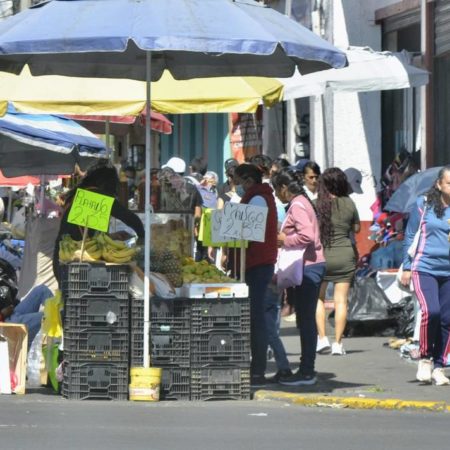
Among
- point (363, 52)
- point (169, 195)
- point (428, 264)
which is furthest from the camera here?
point (169, 195)

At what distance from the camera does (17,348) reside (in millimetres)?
12930

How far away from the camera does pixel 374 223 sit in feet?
64.3

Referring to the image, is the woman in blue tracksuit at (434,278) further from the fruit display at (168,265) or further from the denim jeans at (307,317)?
the fruit display at (168,265)

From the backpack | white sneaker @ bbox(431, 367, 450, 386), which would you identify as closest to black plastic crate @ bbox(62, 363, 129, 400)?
white sneaker @ bbox(431, 367, 450, 386)

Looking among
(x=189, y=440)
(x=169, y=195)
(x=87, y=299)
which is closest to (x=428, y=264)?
(x=87, y=299)

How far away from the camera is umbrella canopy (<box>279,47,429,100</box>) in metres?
18.2

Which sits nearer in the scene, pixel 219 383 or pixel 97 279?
pixel 97 279

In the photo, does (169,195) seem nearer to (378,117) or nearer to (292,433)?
(378,117)

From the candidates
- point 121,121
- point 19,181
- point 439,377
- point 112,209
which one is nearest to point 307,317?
point 439,377

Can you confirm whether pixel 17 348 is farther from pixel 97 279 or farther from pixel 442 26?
pixel 442 26

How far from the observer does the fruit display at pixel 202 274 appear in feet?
40.8

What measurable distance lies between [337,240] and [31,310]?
11.6 feet

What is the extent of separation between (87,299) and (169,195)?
7939mm

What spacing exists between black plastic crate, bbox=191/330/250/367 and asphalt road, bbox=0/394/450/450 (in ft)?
1.08
